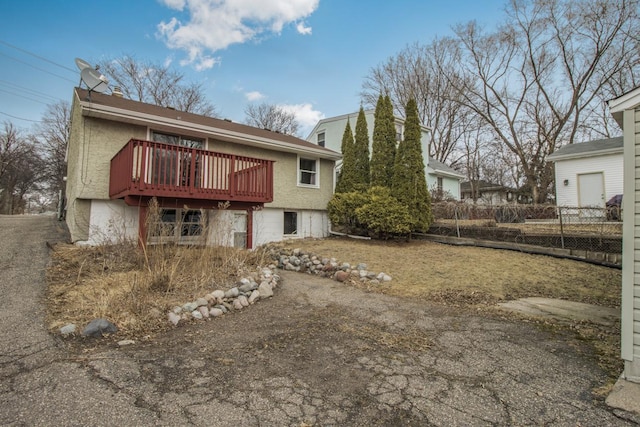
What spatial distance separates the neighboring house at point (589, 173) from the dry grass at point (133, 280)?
16.3m

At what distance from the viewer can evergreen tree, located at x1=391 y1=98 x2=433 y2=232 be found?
10859 mm

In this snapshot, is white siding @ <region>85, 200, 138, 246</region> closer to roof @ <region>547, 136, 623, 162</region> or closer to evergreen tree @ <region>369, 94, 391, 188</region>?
evergreen tree @ <region>369, 94, 391, 188</region>

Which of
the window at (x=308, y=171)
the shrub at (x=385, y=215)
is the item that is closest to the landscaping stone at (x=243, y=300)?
the shrub at (x=385, y=215)

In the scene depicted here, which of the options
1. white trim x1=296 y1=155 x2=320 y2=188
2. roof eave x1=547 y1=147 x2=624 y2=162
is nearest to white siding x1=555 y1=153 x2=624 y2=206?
roof eave x1=547 y1=147 x2=624 y2=162

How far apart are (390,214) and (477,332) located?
21.1 feet

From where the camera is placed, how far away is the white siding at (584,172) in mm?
14484

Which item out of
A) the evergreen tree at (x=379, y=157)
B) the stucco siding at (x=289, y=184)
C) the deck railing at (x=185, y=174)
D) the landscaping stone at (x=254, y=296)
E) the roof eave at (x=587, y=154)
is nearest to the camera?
the landscaping stone at (x=254, y=296)

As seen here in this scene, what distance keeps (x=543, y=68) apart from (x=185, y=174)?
24694mm

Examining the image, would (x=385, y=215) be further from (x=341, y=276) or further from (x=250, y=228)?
(x=250, y=228)

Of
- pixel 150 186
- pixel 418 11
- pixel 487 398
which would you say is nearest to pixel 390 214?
pixel 150 186

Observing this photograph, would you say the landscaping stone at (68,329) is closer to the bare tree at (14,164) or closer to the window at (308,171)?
the window at (308,171)

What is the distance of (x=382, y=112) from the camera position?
1211cm

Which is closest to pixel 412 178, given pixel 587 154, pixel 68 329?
pixel 68 329

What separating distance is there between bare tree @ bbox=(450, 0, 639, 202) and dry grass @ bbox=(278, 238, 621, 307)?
53.5 feet
